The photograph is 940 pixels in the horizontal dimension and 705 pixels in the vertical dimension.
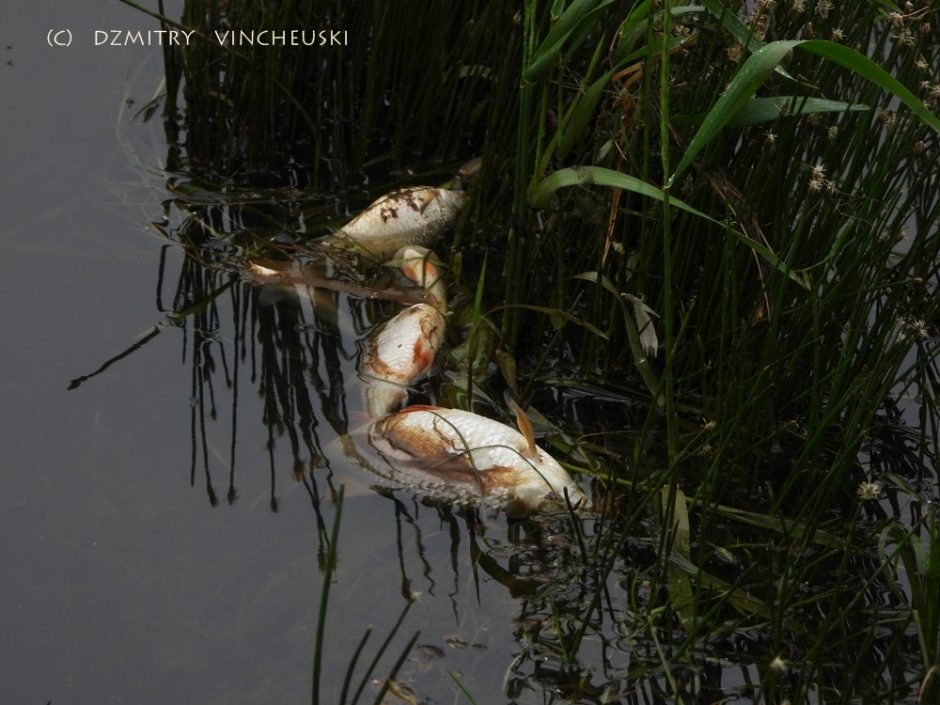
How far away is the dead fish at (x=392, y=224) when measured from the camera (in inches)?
120

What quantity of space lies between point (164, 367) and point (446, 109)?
1210 millimetres

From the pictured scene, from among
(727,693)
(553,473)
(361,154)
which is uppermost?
(361,154)

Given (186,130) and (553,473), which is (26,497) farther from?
(186,130)

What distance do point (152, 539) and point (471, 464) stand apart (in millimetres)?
613

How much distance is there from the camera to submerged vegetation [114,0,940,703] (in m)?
2.15

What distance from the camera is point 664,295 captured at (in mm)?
2238

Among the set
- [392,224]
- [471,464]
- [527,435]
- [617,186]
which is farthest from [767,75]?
[392,224]

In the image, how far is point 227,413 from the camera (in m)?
2.55

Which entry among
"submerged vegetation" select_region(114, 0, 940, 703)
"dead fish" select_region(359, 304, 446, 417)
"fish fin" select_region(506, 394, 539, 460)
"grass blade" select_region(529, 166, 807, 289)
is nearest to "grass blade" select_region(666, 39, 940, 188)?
"submerged vegetation" select_region(114, 0, 940, 703)

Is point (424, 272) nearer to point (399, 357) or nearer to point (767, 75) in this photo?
point (399, 357)

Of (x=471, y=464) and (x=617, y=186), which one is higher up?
(x=617, y=186)

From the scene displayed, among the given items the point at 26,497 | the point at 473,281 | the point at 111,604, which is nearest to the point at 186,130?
the point at 473,281

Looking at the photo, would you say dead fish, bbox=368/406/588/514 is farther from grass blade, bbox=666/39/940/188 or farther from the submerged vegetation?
grass blade, bbox=666/39/940/188

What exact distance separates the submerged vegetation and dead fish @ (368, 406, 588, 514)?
12cm
